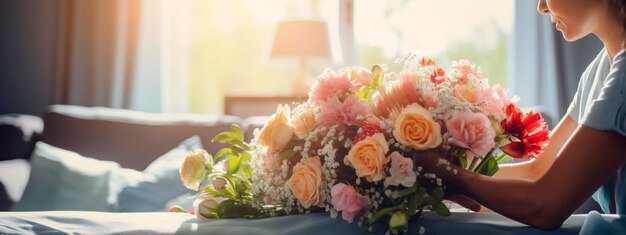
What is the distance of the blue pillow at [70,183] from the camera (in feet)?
8.64

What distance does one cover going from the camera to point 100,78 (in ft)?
14.7

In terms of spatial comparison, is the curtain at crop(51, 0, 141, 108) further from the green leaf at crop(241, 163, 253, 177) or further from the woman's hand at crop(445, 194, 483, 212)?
the woman's hand at crop(445, 194, 483, 212)

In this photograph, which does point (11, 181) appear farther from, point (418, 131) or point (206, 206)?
point (418, 131)

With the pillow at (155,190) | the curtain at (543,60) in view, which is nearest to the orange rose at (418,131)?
the pillow at (155,190)

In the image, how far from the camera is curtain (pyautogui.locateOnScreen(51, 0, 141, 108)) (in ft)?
14.5

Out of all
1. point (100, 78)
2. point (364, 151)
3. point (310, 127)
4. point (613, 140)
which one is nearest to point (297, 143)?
point (310, 127)

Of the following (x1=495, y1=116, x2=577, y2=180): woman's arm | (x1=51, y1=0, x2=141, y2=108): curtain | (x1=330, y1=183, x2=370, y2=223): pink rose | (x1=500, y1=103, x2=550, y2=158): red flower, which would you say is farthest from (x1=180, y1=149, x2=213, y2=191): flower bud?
(x1=51, y1=0, x2=141, y2=108): curtain

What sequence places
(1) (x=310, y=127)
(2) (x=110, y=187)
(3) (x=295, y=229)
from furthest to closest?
(2) (x=110, y=187)
(1) (x=310, y=127)
(3) (x=295, y=229)

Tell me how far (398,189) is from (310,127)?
186mm

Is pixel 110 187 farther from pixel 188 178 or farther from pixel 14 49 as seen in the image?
pixel 14 49

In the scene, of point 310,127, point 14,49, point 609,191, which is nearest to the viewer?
point 310,127

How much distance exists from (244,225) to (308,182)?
0.41ft

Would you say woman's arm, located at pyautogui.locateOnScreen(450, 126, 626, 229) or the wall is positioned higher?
the wall

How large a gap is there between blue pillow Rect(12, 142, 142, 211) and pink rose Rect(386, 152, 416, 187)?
1.69 metres
